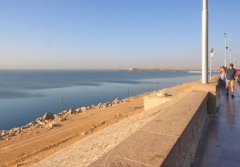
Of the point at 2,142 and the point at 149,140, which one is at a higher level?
the point at 149,140

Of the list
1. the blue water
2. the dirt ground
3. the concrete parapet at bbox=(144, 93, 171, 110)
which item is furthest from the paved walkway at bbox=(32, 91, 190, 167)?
the blue water

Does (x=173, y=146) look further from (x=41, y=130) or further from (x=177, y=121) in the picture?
(x=41, y=130)

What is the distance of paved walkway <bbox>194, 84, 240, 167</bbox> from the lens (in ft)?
10.1

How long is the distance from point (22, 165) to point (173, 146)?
701cm

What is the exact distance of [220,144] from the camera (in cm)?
373

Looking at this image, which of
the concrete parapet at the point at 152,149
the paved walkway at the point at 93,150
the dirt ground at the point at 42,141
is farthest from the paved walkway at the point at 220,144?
the dirt ground at the point at 42,141

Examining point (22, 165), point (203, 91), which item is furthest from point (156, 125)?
point (22, 165)

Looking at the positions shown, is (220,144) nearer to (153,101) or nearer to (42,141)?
(153,101)

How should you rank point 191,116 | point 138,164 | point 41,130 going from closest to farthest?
point 138,164
point 191,116
point 41,130

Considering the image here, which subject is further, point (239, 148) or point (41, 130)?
point (41, 130)

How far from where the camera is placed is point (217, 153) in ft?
11.0

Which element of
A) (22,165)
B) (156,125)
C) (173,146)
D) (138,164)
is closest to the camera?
(138,164)

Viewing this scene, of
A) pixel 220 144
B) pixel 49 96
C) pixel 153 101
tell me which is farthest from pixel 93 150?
pixel 49 96

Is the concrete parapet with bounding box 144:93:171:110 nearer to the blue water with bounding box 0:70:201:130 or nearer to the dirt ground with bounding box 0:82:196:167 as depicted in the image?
the dirt ground with bounding box 0:82:196:167
